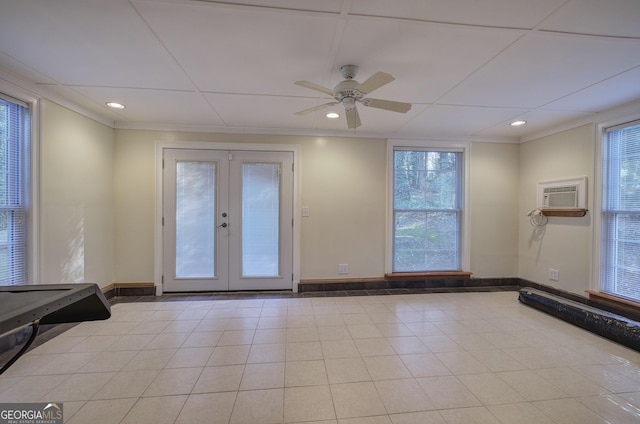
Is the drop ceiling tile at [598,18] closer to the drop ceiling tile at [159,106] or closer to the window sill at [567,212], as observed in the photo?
the window sill at [567,212]

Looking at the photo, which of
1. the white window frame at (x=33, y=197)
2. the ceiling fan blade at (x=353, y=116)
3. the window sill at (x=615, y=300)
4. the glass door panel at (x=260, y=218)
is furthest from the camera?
the glass door panel at (x=260, y=218)

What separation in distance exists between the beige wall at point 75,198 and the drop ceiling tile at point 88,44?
0.67m

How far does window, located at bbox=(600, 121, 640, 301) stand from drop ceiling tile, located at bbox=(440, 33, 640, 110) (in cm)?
107

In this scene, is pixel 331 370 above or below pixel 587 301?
below

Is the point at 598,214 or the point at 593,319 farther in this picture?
the point at 598,214

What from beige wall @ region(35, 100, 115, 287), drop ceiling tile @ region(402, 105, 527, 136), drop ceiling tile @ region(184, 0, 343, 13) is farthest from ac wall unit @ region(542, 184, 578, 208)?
beige wall @ region(35, 100, 115, 287)

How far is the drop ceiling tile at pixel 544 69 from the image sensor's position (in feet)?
5.76

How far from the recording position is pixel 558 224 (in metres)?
3.52

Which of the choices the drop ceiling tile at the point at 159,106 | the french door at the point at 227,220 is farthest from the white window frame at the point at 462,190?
the drop ceiling tile at the point at 159,106

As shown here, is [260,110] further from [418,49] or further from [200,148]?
[418,49]

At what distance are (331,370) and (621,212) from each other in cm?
357

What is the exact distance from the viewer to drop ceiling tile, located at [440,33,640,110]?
1.76 metres

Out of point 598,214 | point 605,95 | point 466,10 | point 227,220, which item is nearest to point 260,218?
point 227,220

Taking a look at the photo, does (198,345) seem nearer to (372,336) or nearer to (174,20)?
(372,336)
